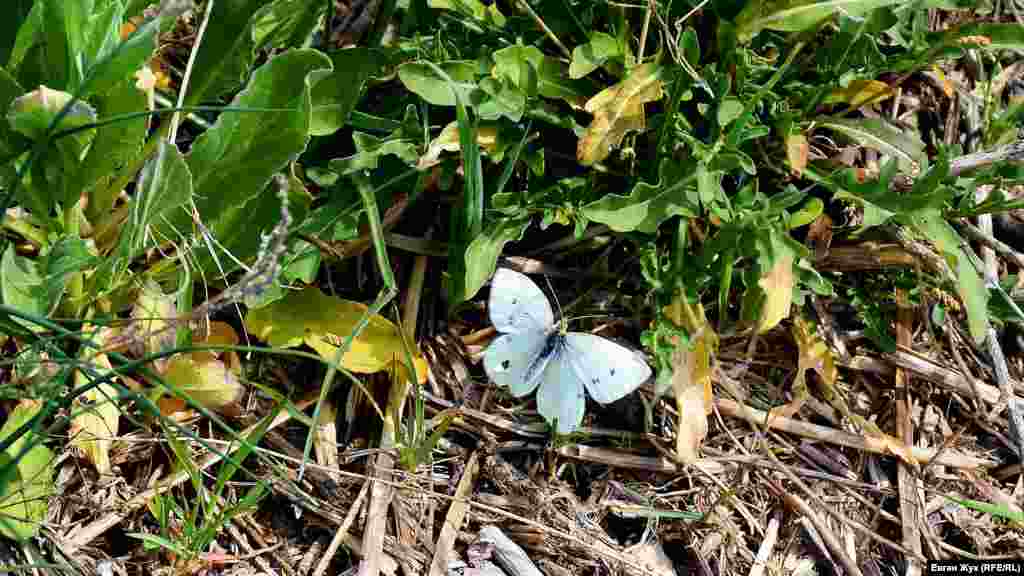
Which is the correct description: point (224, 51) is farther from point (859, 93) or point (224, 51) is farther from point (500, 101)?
point (859, 93)

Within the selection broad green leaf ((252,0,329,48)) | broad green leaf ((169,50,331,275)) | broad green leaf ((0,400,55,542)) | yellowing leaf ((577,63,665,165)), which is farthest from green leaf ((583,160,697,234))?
broad green leaf ((0,400,55,542))

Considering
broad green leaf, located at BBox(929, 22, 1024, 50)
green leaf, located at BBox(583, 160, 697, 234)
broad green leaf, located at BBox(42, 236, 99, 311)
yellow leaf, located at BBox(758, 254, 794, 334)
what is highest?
broad green leaf, located at BBox(929, 22, 1024, 50)

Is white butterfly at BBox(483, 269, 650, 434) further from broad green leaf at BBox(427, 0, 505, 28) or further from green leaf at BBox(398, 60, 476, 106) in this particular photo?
broad green leaf at BBox(427, 0, 505, 28)

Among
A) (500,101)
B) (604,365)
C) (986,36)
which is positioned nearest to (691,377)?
(604,365)

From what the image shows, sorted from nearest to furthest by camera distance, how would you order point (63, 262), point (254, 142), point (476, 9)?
point (63, 262) → point (254, 142) → point (476, 9)

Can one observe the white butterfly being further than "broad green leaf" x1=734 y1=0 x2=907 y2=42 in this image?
No

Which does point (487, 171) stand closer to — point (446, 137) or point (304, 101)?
point (446, 137)
